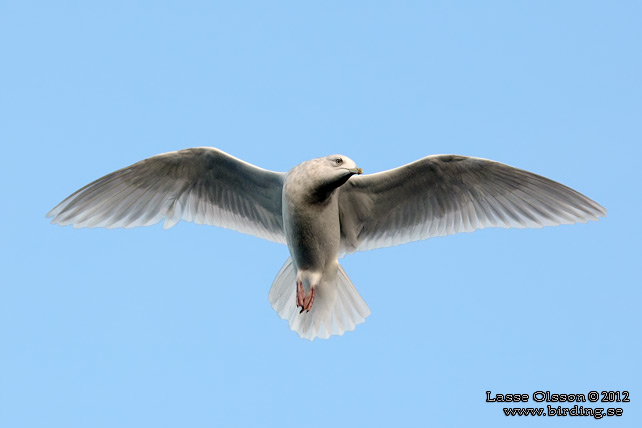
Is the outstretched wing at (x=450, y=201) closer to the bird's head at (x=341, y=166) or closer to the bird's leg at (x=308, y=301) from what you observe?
the bird's head at (x=341, y=166)

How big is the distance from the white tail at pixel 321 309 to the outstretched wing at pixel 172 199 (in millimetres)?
572

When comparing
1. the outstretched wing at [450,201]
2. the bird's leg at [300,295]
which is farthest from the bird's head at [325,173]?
the bird's leg at [300,295]

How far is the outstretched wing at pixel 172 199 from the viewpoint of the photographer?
32.0ft

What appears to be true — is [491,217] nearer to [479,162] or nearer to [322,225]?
[479,162]

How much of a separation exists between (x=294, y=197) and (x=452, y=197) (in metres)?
1.94

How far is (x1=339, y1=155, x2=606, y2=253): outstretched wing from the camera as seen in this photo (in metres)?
9.34

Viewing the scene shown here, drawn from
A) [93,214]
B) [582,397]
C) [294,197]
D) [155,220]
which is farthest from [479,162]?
[93,214]

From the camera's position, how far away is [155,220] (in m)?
9.96

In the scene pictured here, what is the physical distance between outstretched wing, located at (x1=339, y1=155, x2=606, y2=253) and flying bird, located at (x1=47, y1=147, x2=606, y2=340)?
11 millimetres

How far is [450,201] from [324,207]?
1563mm

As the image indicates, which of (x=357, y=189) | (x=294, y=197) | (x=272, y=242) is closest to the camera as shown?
(x=294, y=197)

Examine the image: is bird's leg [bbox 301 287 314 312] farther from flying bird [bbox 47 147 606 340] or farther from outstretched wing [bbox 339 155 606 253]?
outstretched wing [bbox 339 155 606 253]

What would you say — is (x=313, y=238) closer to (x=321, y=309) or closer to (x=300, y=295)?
(x=300, y=295)

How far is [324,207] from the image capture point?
29.5 feet
